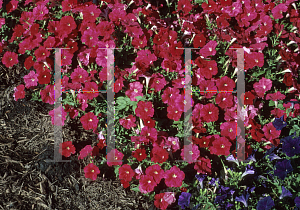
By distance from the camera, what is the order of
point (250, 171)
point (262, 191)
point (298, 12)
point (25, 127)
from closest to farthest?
point (250, 171)
point (262, 191)
point (25, 127)
point (298, 12)

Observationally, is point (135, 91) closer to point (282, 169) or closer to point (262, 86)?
point (262, 86)

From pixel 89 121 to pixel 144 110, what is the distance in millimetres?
626

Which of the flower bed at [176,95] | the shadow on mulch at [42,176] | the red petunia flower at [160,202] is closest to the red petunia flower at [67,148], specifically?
the flower bed at [176,95]

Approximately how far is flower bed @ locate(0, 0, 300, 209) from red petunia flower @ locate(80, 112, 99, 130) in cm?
1

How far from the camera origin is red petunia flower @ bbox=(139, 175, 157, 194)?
Result: 2.48 meters

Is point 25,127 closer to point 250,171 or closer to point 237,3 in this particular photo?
point 250,171

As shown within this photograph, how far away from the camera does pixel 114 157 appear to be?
269 cm

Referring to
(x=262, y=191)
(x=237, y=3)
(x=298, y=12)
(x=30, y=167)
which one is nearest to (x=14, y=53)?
(x=30, y=167)

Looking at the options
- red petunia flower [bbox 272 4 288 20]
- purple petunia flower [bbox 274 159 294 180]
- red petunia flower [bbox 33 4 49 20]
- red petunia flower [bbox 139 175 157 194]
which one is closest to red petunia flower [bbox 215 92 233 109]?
purple petunia flower [bbox 274 159 294 180]

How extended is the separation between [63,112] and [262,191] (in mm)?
2252

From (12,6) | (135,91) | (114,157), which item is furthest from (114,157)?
(12,6)

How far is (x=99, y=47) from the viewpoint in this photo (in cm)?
310

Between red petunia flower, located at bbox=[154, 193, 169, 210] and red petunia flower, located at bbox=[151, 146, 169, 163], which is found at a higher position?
red petunia flower, located at bbox=[151, 146, 169, 163]

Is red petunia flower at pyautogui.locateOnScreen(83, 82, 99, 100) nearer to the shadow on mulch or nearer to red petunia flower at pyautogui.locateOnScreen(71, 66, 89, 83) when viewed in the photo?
red petunia flower at pyautogui.locateOnScreen(71, 66, 89, 83)
